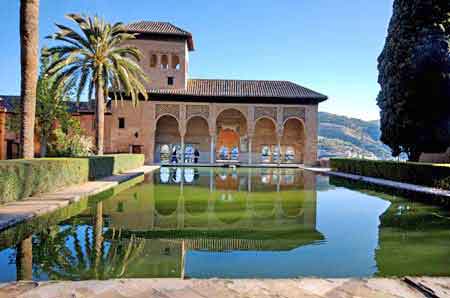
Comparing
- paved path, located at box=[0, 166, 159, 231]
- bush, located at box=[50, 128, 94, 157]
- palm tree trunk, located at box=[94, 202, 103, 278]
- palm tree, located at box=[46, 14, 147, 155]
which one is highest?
palm tree, located at box=[46, 14, 147, 155]

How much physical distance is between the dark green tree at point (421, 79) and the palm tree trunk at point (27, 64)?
48.2 ft

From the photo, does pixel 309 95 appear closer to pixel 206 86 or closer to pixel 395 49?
pixel 206 86

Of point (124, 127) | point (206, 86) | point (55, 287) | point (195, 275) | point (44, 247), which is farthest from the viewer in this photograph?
point (206, 86)

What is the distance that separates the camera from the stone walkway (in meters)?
2.79

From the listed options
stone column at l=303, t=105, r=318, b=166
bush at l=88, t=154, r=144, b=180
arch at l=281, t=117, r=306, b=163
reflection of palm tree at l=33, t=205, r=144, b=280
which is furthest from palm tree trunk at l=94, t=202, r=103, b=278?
arch at l=281, t=117, r=306, b=163

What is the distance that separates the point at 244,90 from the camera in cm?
2912

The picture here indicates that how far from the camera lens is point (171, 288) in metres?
2.92

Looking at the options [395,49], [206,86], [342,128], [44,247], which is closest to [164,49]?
[206,86]

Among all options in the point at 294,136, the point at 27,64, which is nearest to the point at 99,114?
the point at 27,64

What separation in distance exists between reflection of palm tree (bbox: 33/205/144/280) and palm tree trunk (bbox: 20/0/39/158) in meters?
5.34

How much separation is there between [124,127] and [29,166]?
66.8 feet

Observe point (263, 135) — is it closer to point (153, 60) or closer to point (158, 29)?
point (153, 60)

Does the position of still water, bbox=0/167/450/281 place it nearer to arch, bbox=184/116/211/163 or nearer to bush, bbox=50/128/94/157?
bush, bbox=50/128/94/157

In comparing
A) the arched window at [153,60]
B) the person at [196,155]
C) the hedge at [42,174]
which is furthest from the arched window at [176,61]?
the hedge at [42,174]
